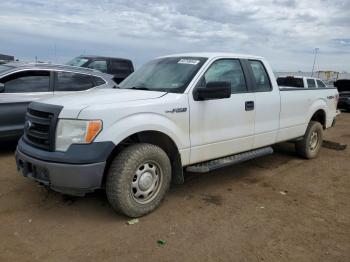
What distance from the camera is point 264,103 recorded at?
559 centimetres

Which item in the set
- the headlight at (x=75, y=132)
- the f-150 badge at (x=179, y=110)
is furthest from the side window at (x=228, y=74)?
the headlight at (x=75, y=132)

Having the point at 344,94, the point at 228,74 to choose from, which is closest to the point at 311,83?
the point at 344,94

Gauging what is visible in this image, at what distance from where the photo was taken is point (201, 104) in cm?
462

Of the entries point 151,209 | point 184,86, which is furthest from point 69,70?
point 151,209

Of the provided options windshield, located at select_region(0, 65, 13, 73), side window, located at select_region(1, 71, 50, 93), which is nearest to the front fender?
side window, located at select_region(1, 71, 50, 93)

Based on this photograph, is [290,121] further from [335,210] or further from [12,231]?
[12,231]

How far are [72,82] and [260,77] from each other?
375 cm

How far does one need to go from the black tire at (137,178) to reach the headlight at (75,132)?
42cm

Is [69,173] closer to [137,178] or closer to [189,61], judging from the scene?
[137,178]

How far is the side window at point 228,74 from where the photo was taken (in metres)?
4.93

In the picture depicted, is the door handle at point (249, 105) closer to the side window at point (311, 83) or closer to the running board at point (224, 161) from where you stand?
the running board at point (224, 161)

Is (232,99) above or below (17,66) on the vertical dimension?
below

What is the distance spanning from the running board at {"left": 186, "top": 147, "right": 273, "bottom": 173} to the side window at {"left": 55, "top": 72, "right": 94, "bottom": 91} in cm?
367

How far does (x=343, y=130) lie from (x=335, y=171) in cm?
619
